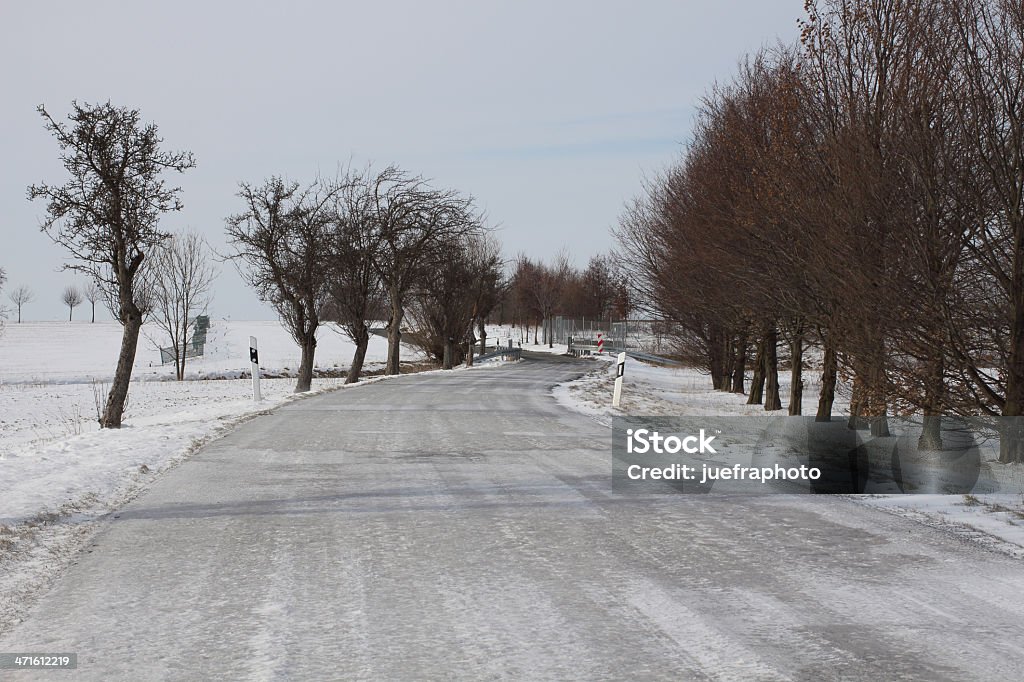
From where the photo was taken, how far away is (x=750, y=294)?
67.2 ft

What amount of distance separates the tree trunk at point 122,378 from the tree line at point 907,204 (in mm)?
12199

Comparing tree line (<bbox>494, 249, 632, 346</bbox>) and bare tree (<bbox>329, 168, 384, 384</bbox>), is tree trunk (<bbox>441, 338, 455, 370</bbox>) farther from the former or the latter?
tree line (<bbox>494, 249, 632, 346</bbox>)

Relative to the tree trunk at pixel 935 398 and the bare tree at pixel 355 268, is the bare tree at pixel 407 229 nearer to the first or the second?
the bare tree at pixel 355 268

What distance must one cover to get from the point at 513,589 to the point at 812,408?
24.0m

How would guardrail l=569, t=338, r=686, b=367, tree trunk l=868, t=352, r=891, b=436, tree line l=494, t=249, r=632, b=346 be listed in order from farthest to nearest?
tree line l=494, t=249, r=632, b=346 → guardrail l=569, t=338, r=686, b=367 → tree trunk l=868, t=352, r=891, b=436

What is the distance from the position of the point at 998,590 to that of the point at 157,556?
509cm

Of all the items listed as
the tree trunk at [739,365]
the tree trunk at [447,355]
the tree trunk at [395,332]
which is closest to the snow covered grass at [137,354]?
the tree trunk at [447,355]

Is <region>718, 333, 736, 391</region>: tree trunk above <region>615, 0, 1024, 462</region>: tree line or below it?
below

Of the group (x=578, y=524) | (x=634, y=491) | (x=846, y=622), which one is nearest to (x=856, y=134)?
(x=634, y=491)

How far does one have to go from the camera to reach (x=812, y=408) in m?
27.7

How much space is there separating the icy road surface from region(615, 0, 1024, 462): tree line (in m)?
4.60

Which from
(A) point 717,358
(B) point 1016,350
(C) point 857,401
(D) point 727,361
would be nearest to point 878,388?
(B) point 1016,350

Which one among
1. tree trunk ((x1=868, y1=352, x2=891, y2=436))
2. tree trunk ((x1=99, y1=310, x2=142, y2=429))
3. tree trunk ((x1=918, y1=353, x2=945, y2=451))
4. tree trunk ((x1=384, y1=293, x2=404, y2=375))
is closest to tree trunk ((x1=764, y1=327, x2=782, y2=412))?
tree trunk ((x1=868, y1=352, x2=891, y2=436))
